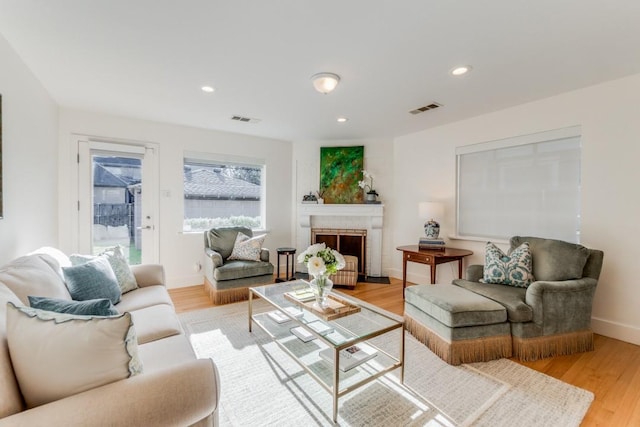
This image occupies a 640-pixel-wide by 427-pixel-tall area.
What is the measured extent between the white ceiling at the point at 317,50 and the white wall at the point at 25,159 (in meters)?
0.19

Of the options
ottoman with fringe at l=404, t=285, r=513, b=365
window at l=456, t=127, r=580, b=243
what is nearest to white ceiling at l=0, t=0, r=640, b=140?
window at l=456, t=127, r=580, b=243

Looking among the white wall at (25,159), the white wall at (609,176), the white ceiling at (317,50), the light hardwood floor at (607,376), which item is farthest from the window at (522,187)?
the white wall at (25,159)

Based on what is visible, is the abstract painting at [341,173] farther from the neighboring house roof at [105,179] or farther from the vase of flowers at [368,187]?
the neighboring house roof at [105,179]

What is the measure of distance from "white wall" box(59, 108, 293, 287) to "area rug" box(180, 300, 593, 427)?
216cm

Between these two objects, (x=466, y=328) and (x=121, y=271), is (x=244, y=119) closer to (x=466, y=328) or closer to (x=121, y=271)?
(x=121, y=271)

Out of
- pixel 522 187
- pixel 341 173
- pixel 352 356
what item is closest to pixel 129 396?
pixel 352 356

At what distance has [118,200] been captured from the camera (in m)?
3.80

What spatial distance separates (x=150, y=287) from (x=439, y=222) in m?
3.70

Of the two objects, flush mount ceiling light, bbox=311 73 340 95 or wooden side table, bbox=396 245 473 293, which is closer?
flush mount ceiling light, bbox=311 73 340 95

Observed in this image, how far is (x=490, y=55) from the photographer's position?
218 centimetres

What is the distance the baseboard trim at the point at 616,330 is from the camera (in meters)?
2.55

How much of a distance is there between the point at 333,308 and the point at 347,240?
2851mm

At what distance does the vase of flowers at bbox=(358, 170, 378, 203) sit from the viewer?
4727 millimetres

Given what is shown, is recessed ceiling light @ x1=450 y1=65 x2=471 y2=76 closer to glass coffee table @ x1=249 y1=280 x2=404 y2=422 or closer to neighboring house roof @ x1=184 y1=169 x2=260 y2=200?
glass coffee table @ x1=249 y1=280 x2=404 y2=422
